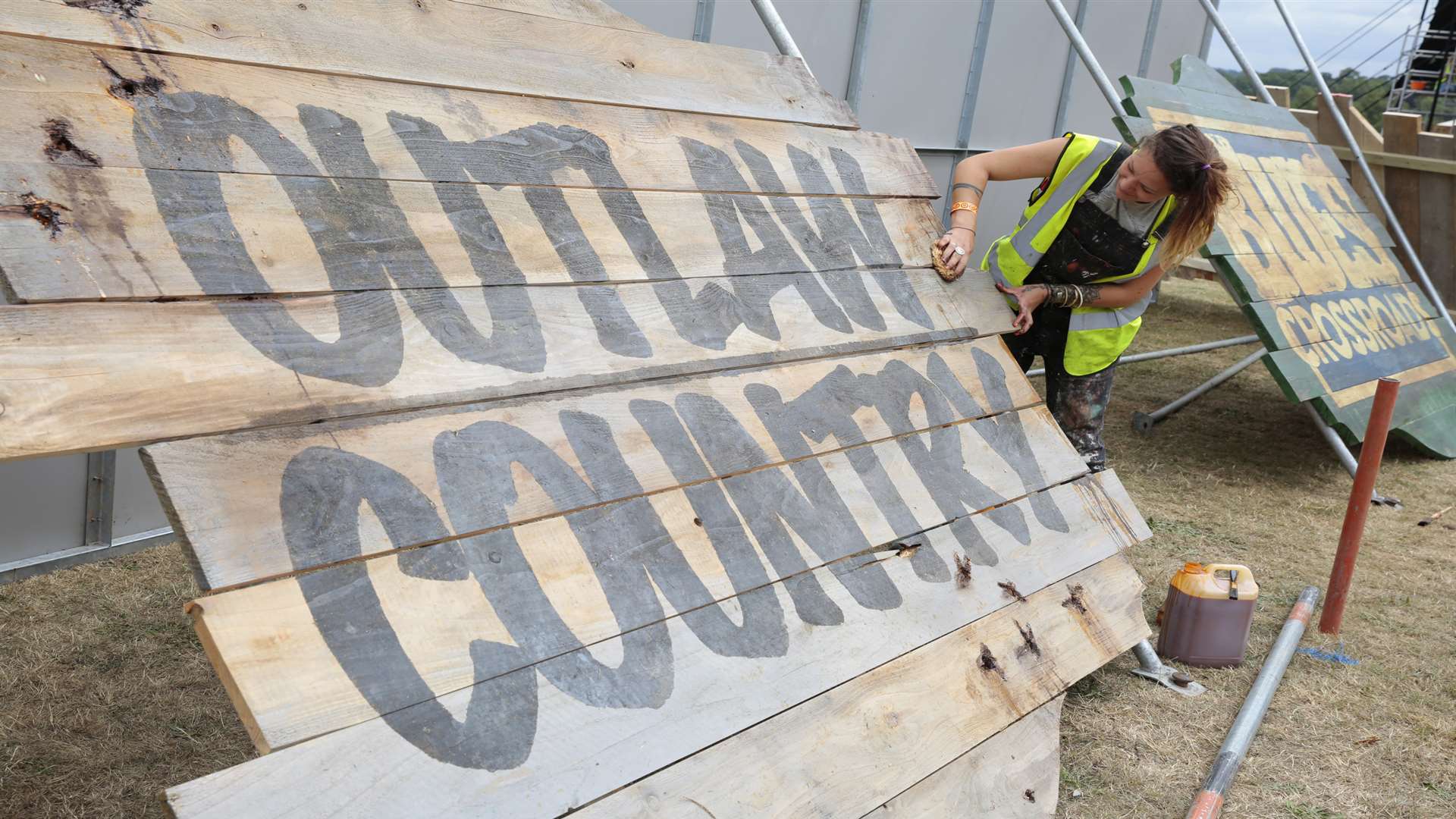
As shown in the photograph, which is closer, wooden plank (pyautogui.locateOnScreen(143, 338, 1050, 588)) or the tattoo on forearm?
wooden plank (pyautogui.locateOnScreen(143, 338, 1050, 588))

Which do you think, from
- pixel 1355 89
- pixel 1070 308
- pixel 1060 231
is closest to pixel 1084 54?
pixel 1060 231

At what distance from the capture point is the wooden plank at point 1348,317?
522 cm

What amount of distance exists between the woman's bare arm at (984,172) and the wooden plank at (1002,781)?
135 centimetres

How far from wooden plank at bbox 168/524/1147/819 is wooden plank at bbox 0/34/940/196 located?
102 centimetres

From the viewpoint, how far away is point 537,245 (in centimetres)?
234

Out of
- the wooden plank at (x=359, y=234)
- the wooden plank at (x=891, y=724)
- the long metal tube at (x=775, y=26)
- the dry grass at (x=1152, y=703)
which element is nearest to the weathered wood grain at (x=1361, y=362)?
the dry grass at (x=1152, y=703)

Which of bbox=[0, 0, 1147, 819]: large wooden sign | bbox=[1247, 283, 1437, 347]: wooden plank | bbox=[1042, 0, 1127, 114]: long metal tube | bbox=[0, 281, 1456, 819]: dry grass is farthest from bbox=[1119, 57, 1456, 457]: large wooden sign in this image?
bbox=[0, 0, 1147, 819]: large wooden sign

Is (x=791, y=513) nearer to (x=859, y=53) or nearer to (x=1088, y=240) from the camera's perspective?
(x=1088, y=240)

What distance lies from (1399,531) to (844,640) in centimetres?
409

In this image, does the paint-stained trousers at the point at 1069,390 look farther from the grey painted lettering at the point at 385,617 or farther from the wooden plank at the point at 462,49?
the grey painted lettering at the point at 385,617

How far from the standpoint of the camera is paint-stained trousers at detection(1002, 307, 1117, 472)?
3725 millimetres

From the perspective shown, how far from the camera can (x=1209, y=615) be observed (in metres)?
3.48

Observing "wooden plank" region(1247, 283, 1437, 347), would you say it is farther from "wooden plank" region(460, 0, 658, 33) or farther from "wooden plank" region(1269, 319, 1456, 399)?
"wooden plank" region(460, 0, 658, 33)

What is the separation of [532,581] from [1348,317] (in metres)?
5.28
